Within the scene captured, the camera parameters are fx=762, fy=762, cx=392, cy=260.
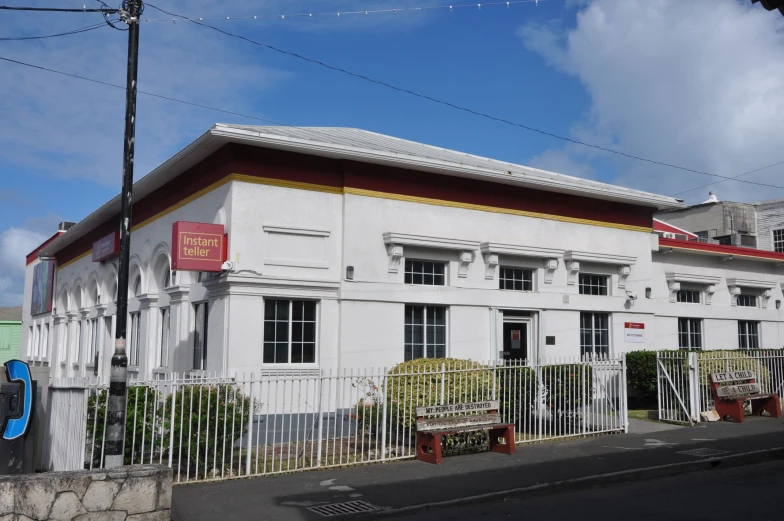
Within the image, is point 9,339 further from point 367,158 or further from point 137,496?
point 137,496

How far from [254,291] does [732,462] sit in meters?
9.02

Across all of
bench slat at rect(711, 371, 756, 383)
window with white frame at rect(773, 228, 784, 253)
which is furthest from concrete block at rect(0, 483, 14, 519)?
window with white frame at rect(773, 228, 784, 253)

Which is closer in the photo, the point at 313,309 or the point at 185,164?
the point at 313,309

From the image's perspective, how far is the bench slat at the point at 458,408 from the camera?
12.1m

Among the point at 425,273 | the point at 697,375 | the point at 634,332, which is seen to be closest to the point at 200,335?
the point at 425,273

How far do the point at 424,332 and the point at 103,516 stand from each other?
1022 centimetres

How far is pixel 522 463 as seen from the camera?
463 inches

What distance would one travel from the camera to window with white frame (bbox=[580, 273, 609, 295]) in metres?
20.0

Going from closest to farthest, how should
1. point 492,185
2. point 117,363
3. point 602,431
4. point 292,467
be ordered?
point 117,363 < point 292,467 < point 602,431 < point 492,185

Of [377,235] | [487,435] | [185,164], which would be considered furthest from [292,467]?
[185,164]

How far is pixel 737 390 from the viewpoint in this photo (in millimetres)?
16406

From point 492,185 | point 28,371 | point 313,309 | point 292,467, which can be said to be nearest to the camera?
point 28,371

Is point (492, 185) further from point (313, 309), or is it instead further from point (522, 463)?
point (522, 463)

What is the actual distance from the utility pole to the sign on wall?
24763 millimetres
